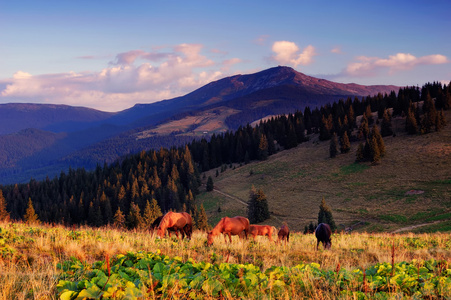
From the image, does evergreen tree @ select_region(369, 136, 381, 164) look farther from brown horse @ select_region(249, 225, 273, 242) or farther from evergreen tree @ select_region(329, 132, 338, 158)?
brown horse @ select_region(249, 225, 273, 242)

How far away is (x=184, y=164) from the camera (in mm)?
127188

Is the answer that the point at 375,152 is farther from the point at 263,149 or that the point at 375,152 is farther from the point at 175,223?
the point at 175,223

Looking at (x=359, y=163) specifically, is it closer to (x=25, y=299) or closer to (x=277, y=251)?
(x=277, y=251)

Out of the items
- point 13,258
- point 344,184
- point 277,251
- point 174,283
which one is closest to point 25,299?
point 174,283

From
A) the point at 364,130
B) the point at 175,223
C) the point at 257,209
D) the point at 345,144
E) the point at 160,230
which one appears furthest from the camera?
the point at 364,130

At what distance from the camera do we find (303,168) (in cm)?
10156

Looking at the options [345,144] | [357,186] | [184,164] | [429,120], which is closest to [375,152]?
[357,186]

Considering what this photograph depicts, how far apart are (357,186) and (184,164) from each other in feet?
229

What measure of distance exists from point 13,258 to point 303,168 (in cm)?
9879

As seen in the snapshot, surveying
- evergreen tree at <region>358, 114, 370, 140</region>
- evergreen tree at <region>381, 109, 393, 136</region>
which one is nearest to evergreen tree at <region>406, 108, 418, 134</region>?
evergreen tree at <region>381, 109, 393, 136</region>

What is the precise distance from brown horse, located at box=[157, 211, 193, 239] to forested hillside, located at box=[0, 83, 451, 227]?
67305 mm

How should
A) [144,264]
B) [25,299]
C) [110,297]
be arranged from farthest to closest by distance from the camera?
[144,264] → [25,299] → [110,297]

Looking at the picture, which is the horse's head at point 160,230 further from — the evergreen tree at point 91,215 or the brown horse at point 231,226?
the evergreen tree at point 91,215

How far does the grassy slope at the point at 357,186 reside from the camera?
58.8 m
